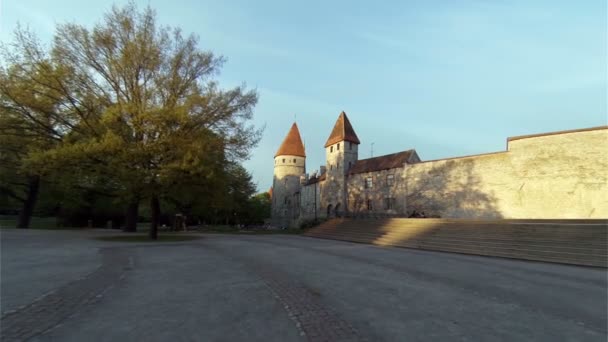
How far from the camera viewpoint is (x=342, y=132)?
132ft

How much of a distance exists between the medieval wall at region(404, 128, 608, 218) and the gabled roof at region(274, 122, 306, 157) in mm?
29646

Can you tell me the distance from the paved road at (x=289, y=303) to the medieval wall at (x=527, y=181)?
51.6 ft

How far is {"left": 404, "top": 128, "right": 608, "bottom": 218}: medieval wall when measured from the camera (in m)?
20.5

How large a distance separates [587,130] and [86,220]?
45447mm

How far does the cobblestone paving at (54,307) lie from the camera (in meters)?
3.91

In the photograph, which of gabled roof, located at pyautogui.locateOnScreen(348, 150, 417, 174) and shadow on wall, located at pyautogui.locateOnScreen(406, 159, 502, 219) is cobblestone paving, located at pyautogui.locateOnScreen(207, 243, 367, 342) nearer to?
shadow on wall, located at pyautogui.locateOnScreen(406, 159, 502, 219)

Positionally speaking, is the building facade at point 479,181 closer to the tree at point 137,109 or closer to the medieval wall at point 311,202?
the medieval wall at point 311,202

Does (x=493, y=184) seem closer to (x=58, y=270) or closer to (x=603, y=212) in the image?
(x=603, y=212)

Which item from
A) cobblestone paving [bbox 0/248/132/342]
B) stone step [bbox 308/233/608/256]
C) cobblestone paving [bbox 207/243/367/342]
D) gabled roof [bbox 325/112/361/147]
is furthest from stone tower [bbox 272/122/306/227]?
cobblestone paving [bbox 207/243/367/342]

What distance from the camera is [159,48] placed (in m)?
18.8

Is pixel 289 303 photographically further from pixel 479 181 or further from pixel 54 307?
pixel 479 181

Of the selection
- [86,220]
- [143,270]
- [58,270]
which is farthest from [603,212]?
[86,220]

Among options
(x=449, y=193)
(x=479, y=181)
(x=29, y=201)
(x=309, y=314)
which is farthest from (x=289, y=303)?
(x=29, y=201)

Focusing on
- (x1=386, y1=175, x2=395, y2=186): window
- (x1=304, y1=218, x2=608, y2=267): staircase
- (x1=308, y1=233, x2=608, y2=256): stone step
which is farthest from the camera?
(x1=386, y1=175, x2=395, y2=186): window
